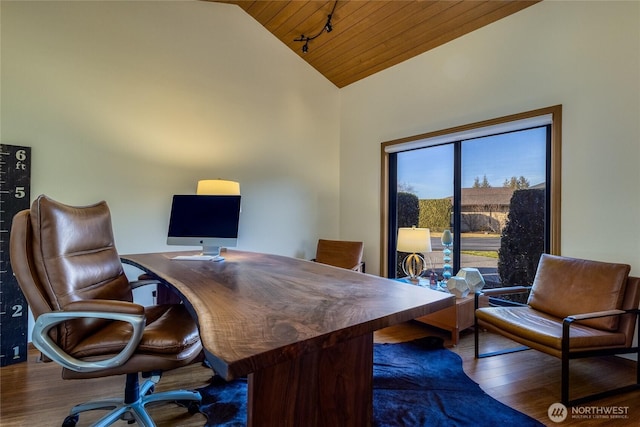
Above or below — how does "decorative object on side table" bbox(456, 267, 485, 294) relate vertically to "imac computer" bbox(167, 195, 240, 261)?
below

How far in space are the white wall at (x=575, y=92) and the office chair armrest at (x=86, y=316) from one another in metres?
3.13

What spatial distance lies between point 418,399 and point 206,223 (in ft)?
6.02

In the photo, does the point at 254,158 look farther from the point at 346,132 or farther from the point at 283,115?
the point at 346,132

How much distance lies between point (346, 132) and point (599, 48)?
2.76m

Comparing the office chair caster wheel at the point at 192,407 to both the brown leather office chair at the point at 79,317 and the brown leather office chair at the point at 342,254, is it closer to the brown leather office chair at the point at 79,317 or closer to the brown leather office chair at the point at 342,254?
the brown leather office chair at the point at 79,317

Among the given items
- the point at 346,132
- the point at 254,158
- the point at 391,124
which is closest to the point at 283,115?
the point at 254,158

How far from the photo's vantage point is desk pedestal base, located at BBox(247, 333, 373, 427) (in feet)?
3.26

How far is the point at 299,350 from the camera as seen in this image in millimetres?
812

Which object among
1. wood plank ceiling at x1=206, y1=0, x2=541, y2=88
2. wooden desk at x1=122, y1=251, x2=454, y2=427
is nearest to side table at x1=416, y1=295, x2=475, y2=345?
wooden desk at x1=122, y1=251, x2=454, y2=427

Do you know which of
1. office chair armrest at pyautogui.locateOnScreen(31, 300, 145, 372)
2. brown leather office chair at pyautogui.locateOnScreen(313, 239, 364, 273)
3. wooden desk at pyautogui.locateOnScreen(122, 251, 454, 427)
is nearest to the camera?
wooden desk at pyautogui.locateOnScreen(122, 251, 454, 427)

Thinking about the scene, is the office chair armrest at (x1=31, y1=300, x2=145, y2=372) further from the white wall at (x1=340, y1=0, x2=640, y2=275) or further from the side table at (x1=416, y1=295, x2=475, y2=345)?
the white wall at (x1=340, y1=0, x2=640, y2=275)

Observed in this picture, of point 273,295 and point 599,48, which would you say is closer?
point 273,295

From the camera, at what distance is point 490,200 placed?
3285 millimetres

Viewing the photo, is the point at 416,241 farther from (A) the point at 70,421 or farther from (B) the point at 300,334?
(A) the point at 70,421
